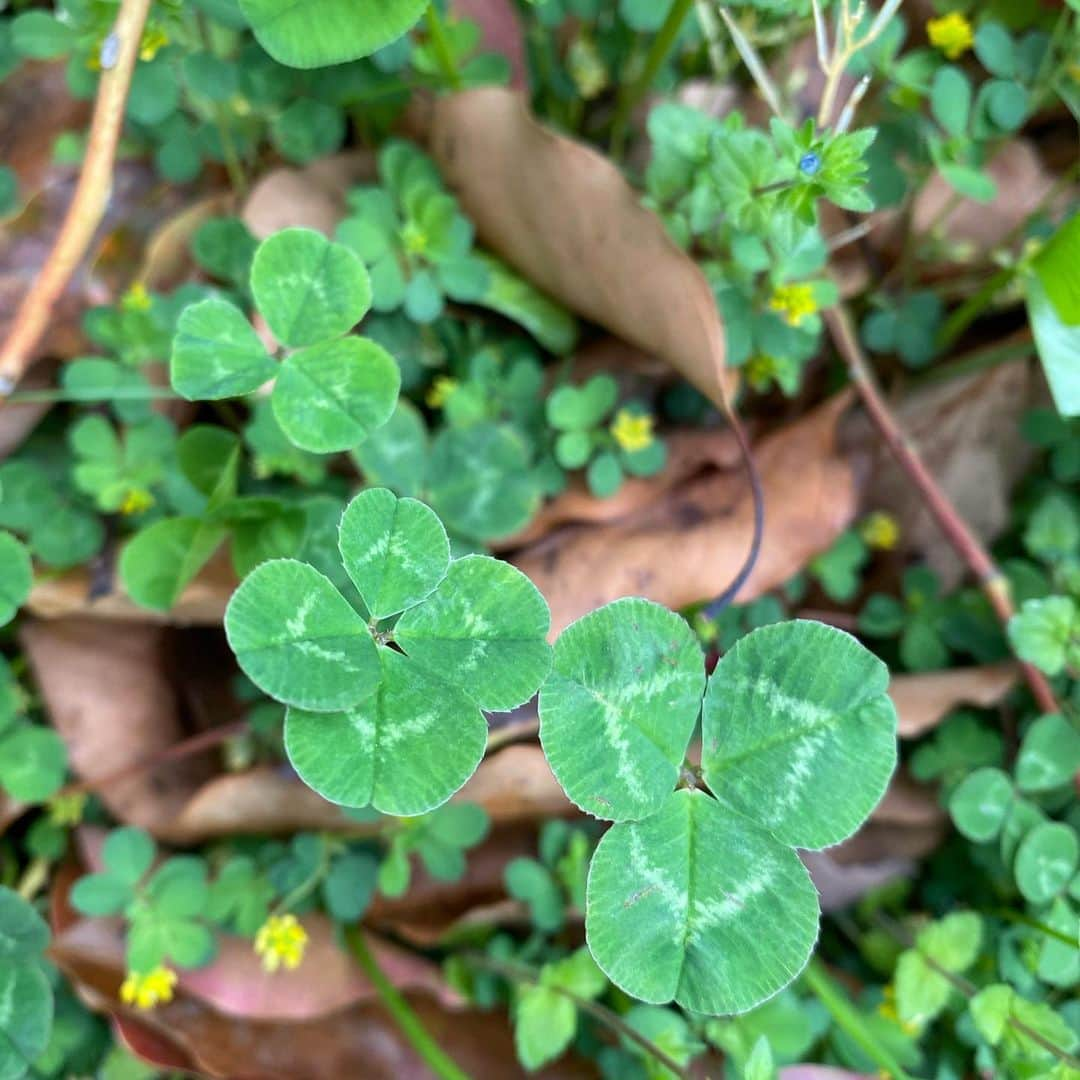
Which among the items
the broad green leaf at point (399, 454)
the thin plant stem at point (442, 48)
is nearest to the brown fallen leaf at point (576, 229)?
the thin plant stem at point (442, 48)

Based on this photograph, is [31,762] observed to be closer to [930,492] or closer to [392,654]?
[392,654]

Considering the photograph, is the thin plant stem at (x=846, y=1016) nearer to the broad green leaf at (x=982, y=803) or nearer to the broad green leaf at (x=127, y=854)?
the broad green leaf at (x=982, y=803)

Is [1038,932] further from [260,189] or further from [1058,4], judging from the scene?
[260,189]

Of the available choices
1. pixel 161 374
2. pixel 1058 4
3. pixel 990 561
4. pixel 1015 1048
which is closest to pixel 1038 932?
pixel 1015 1048

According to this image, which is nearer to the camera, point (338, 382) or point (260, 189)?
point (338, 382)

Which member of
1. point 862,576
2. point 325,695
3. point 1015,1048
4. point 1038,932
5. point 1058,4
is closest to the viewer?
point 325,695

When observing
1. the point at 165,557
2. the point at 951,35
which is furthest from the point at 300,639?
the point at 951,35
